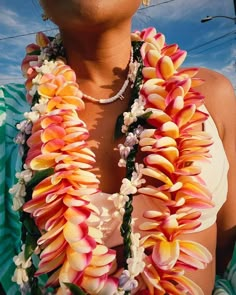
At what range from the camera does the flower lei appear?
94 centimetres

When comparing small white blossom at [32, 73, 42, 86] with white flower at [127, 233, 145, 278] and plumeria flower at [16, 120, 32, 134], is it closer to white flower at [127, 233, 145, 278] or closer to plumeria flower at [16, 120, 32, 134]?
plumeria flower at [16, 120, 32, 134]

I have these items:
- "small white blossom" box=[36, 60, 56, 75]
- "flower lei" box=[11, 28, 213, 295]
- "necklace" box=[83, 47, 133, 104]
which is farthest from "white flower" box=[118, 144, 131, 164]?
"small white blossom" box=[36, 60, 56, 75]

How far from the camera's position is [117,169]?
1066 mm

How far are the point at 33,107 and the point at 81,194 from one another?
22 centimetres

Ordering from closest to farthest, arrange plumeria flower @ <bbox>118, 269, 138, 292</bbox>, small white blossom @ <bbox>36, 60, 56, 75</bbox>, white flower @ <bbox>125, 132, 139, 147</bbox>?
plumeria flower @ <bbox>118, 269, 138, 292</bbox> → white flower @ <bbox>125, 132, 139, 147</bbox> → small white blossom @ <bbox>36, 60, 56, 75</bbox>

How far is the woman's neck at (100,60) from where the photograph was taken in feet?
3.60

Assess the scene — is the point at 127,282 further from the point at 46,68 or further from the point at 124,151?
the point at 46,68

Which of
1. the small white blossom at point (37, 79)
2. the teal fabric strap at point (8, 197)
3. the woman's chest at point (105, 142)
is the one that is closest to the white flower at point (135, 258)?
the woman's chest at point (105, 142)

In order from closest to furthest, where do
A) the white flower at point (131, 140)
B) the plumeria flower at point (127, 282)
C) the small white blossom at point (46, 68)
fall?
the plumeria flower at point (127, 282) < the white flower at point (131, 140) < the small white blossom at point (46, 68)

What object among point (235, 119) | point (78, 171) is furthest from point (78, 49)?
point (235, 119)

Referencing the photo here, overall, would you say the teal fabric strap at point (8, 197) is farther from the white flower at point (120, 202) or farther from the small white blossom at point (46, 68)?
the white flower at point (120, 202)

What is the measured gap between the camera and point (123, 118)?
108cm

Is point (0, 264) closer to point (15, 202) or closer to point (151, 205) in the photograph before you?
point (15, 202)

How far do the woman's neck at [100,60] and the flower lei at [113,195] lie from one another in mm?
Answer: 47
